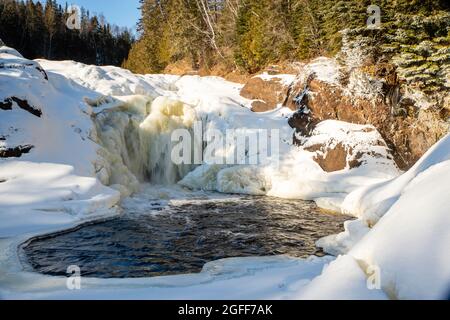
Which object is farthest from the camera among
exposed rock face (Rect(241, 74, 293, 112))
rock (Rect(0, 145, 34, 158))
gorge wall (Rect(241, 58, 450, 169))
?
exposed rock face (Rect(241, 74, 293, 112))

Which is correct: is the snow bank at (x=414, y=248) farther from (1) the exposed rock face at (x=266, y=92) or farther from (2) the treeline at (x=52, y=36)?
(2) the treeline at (x=52, y=36)

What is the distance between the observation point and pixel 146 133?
17.8 m

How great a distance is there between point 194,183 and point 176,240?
8.29m

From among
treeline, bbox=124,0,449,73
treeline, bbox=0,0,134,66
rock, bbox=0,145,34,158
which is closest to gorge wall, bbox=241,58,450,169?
treeline, bbox=124,0,449,73

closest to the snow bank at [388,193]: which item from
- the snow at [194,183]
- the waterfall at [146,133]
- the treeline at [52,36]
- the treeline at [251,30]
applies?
the snow at [194,183]

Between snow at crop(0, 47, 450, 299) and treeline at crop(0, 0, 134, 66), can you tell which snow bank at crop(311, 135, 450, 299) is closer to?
snow at crop(0, 47, 450, 299)

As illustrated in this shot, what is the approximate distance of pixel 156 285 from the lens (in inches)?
200

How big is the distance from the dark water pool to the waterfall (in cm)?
597

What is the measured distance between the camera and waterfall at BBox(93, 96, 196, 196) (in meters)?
16.7

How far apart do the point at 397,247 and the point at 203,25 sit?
3572 cm

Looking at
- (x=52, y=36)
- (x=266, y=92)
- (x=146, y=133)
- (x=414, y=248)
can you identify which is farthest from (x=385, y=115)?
(x=52, y=36)

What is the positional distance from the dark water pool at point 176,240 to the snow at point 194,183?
0.57 metres

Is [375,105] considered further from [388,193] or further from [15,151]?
[15,151]
